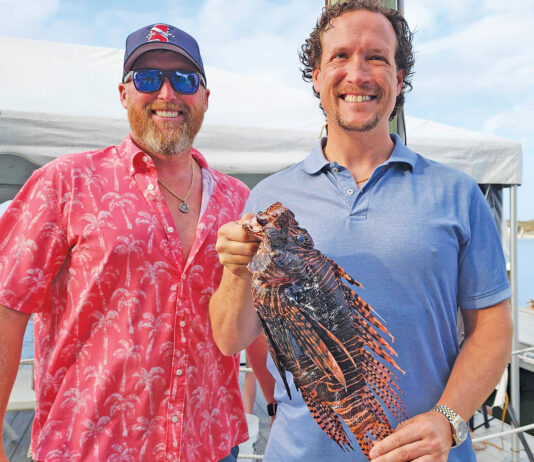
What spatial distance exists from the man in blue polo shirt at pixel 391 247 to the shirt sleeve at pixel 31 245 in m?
0.73

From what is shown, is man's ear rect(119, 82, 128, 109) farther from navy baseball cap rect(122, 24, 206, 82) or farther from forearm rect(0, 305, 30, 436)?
forearm rect(0, 305, 30, 436)

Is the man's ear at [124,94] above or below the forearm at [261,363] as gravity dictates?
above

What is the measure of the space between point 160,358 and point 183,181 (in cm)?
79

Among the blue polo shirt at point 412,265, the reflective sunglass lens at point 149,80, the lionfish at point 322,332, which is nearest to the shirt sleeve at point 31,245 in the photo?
the reflective sunglass lens at point 149,80

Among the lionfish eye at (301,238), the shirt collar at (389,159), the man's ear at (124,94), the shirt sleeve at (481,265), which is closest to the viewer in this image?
the lionfish eye at (301,238)

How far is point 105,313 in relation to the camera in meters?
1.70

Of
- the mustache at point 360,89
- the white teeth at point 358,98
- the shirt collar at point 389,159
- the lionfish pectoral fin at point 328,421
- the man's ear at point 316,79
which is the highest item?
the man's ear at point 316,79

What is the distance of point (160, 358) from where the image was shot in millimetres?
1716

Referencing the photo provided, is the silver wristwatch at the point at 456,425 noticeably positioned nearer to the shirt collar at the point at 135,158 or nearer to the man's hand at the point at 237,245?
the man's hand at the point at 237,245

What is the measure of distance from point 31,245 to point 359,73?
1.38 m

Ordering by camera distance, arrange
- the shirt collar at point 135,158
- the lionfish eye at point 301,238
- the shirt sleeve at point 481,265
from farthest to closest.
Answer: the shirt collar at point 135,158 → the shirt sleeve at point 481,265 → the lionfish eye at point 301,238

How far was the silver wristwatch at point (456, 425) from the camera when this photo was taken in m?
1.22

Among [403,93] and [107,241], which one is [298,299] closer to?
[107,241]

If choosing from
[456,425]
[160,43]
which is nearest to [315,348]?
[456,425]
